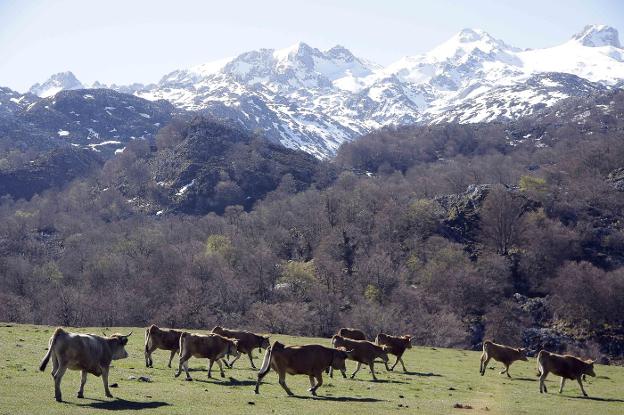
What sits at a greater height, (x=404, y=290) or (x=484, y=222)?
(x=484, y=222)

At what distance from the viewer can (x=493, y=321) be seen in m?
103

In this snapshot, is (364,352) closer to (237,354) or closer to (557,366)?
(237,354)

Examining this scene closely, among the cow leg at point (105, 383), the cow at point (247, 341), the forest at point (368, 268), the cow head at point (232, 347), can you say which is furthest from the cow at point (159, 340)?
the forest at point (368, 268)

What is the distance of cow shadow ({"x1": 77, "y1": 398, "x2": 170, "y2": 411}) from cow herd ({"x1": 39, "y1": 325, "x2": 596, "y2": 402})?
93cm

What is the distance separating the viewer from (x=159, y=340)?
34.6 metres

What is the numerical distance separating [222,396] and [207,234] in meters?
140

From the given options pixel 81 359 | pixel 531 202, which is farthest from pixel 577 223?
pixel 81 359

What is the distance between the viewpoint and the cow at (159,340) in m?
34.2

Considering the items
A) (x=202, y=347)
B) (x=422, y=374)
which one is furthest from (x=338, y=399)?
(x=422, y=374)

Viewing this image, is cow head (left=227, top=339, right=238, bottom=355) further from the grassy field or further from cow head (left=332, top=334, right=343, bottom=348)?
cow head (left=332, top=334, right=343, bottom=348)

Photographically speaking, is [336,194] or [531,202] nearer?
[531,202]

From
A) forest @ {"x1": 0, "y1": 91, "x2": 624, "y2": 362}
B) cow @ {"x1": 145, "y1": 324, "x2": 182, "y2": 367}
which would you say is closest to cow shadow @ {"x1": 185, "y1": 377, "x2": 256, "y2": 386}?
cow @ {"x1": 145, "y1": 324, "x2": 182, "y2": 367}

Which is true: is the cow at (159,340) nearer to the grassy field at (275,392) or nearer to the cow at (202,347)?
the grassy field at (275,392)

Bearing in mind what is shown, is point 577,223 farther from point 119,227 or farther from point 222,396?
point 222,396
